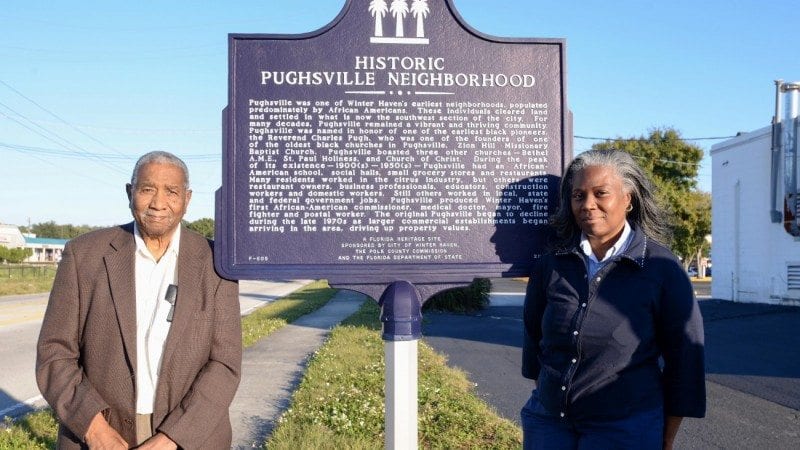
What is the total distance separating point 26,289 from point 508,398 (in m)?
27.6

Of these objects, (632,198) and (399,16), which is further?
(399,16)

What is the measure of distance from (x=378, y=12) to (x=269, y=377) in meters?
5.83

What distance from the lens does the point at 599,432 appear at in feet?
9.19

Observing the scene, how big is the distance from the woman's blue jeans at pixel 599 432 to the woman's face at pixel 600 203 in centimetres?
70

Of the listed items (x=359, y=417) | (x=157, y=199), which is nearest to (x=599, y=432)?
(x=157, y=199)

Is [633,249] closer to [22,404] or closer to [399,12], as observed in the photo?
[399,12]

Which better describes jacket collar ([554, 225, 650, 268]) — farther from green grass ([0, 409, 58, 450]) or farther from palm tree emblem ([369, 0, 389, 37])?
green grass ([0, 409, 58, 450])

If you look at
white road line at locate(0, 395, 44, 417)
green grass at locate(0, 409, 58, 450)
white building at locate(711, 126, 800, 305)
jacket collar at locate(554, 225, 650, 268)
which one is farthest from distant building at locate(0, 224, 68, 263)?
jacket collar at locate(554, 225, 650, 268)

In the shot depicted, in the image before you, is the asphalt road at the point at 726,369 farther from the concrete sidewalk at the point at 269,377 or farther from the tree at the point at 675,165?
the tree at the point at 675,165

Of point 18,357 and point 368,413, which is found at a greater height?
point 368,413

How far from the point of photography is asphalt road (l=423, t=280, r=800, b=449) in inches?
246

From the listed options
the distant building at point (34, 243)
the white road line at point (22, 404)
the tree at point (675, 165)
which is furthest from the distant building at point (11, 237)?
the white road line at point (22, 404)

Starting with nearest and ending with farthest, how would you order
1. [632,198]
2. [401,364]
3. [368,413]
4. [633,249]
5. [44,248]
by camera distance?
[633,249]
[632,198]
[401,364]
[368,413]
[44,248]

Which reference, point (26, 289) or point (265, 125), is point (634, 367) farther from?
point (26, 289)
